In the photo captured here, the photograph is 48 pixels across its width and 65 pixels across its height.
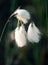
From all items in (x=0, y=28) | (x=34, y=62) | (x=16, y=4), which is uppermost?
(x=16, y=4)

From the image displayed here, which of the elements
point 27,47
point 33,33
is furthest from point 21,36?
point 27,47

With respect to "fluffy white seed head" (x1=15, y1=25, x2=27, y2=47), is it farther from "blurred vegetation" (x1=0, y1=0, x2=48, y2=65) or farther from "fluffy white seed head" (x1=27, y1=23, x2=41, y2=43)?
"blurred vegetation" (x1=0, y1=0, x2=48, y2=65)

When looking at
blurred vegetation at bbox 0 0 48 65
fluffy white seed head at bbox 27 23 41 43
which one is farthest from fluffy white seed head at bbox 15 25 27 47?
blurred vegetation at bbox 0 0 48 65

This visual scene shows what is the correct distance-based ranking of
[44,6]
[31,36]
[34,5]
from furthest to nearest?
[34,5], [44,6], [31,36]

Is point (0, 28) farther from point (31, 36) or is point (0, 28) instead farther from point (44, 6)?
point (31, 36)

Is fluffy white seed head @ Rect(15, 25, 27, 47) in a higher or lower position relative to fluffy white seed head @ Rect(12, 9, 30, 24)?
lower

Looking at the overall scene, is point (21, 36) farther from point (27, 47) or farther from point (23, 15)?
point (27, 47)

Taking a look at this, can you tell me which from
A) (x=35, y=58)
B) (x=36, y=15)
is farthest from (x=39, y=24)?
(x=35, y=58)
